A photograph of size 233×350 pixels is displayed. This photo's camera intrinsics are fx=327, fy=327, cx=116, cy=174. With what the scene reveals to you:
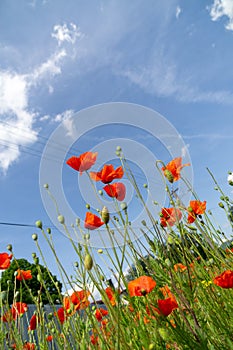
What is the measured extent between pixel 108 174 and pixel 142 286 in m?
0.51

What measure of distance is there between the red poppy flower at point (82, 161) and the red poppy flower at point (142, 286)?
557 millimetres

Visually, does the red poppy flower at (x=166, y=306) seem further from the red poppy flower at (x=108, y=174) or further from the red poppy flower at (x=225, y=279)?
the red poppy flower at (x=108, y=174)

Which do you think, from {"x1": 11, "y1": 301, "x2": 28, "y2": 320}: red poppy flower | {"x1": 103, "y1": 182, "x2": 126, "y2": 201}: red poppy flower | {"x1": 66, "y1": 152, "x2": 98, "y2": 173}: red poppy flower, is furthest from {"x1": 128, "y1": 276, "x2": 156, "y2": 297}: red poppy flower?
{"x1": 11, "y1": 301, "x2": 28, "y2": 320}: red poppy flower

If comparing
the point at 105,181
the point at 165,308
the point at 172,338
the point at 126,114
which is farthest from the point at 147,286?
the point at 126,114

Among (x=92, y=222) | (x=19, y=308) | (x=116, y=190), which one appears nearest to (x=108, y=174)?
(x=116, y=190)

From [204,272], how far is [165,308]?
60cm

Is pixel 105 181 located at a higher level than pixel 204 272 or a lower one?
higher

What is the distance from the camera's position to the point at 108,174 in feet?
4.02

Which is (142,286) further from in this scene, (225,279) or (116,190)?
(116,190)

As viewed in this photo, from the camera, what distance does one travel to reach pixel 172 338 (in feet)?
3.12

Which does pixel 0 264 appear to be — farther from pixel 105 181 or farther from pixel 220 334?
pixel 220 334

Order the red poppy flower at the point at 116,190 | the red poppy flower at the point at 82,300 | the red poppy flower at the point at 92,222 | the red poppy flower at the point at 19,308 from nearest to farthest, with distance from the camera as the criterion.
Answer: the red poppy flower at the point at 82,300, the red poppy flower at the point at 92,222, the red poppy flower at the point at 116,190, the red poppy flower at the point at 19,308

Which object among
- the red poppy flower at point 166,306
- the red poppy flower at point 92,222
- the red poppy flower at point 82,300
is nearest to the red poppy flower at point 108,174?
the red poppy flower at point 92,222

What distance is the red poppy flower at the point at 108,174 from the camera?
1.21 m
